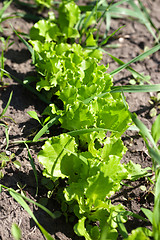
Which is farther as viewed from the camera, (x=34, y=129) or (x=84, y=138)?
(x=34, y=129)

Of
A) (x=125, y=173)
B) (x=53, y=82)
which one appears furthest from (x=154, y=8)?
(x=125, y=173)

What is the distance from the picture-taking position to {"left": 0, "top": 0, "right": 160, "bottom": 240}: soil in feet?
5.86

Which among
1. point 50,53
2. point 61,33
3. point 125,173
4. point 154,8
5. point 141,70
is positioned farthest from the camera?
point 154,8

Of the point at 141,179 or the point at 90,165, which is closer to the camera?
the point at 90,165

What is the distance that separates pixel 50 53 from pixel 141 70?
0.95 meters

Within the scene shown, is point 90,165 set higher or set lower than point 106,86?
lower

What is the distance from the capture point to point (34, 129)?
220 centimetres

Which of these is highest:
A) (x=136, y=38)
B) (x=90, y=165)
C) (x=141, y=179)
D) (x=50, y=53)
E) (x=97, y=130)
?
(x=50, y=53)

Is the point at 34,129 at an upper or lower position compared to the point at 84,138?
upper

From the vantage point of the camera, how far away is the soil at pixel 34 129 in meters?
1.79

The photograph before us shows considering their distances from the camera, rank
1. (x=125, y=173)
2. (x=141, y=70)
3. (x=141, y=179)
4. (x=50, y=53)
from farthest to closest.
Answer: (x=141, y=70) < (x=50, y=53) < (x=141, y=179) < (x=125, y=173)

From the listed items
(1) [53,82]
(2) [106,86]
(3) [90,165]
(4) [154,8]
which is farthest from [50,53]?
(4) [154,8]

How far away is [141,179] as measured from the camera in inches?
84.0

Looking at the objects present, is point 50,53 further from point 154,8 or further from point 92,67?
point 154,8
